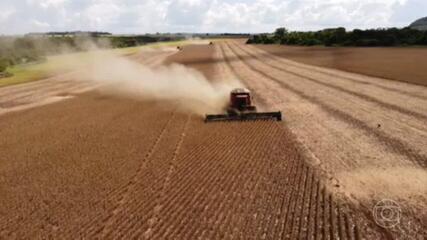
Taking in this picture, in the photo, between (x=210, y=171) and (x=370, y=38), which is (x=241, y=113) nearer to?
(x=210, y=171)

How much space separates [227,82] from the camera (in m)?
44.5

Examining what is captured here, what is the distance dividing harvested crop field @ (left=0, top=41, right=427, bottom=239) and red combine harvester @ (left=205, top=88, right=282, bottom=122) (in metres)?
0.68

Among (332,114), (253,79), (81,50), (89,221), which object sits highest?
(89,221)

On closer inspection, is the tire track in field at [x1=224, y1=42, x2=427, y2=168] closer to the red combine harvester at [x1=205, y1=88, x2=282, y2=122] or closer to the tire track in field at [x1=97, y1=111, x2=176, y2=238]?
the red combine harvester at [x1=205, y1=88, x2=282, y2=122]

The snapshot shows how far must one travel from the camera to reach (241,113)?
2652 centimetres

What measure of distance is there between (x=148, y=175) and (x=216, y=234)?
5731 millimetres

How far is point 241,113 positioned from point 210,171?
369 inches

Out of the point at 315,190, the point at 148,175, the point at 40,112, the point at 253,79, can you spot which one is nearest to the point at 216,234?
the point at 315,190

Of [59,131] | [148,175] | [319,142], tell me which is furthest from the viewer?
[59,131]

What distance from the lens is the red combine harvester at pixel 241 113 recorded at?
26.3 metres

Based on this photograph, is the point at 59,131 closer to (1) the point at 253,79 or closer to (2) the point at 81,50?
(1) the point at 253,79

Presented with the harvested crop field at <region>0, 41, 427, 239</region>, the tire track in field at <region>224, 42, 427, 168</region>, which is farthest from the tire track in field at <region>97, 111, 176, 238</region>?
the tire track in field at <region>224, 42, 427, 168</region>

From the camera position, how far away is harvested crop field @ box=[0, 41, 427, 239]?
512 inches

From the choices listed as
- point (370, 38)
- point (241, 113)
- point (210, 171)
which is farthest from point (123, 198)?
point (370, 38)
